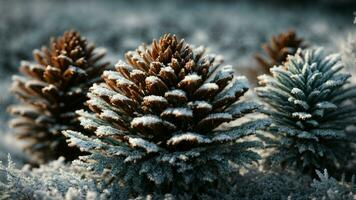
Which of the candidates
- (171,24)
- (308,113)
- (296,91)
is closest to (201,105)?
(296,91)

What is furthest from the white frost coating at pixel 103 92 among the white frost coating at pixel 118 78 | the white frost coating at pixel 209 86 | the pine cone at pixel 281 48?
the pine cone at pixel 281 48

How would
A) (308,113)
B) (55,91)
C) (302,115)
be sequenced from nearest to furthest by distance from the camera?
(302,115)
(308,113)
(55,91)

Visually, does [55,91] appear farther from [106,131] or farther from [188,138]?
[188,138]

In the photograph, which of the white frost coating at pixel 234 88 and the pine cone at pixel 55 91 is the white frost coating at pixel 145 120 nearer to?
the white frost coating at pixel 234 88

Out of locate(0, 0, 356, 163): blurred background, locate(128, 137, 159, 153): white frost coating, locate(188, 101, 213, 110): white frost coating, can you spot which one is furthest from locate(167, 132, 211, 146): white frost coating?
locate(0, 0, 356, 163): blurred background

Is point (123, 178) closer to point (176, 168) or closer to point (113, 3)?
point (176, 168)

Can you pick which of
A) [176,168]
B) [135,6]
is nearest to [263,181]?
[176,168]
